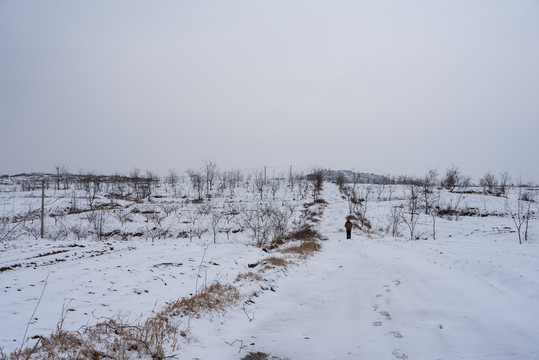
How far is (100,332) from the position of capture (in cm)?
308

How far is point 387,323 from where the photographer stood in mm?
3803

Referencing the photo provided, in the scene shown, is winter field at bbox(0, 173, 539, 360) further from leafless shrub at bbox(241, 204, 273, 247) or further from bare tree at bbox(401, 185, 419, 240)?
bare tree at bbox(401, 185, 419, 240)

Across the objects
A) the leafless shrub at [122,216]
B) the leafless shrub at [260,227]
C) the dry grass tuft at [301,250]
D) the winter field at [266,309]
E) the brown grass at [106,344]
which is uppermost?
the brown grass at [106,344]

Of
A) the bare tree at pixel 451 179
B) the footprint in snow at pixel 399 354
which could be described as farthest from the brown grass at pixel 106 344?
the bare tree at pixel 451 179

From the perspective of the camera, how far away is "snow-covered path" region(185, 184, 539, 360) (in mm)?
2994

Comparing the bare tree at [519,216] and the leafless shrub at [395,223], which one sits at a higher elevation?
the bare tree at [519,216]

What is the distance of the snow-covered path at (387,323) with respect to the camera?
299 cm

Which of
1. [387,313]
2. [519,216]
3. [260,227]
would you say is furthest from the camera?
[260,227]

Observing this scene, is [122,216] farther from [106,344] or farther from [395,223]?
[106,344]

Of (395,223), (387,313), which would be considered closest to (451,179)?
(395,223)

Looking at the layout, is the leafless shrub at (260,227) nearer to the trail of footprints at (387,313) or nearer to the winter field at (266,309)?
the winter field at (266,309)

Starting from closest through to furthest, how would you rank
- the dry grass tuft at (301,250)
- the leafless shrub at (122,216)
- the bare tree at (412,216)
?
the dry grass tuft at (301,250)
the bare tree at (412,216)
the leafless shrub at (122,216)

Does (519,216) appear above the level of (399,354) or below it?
below

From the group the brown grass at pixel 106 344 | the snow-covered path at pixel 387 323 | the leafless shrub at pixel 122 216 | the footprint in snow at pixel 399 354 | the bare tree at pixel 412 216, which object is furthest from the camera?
the leafless shrub at pixel 122 216
